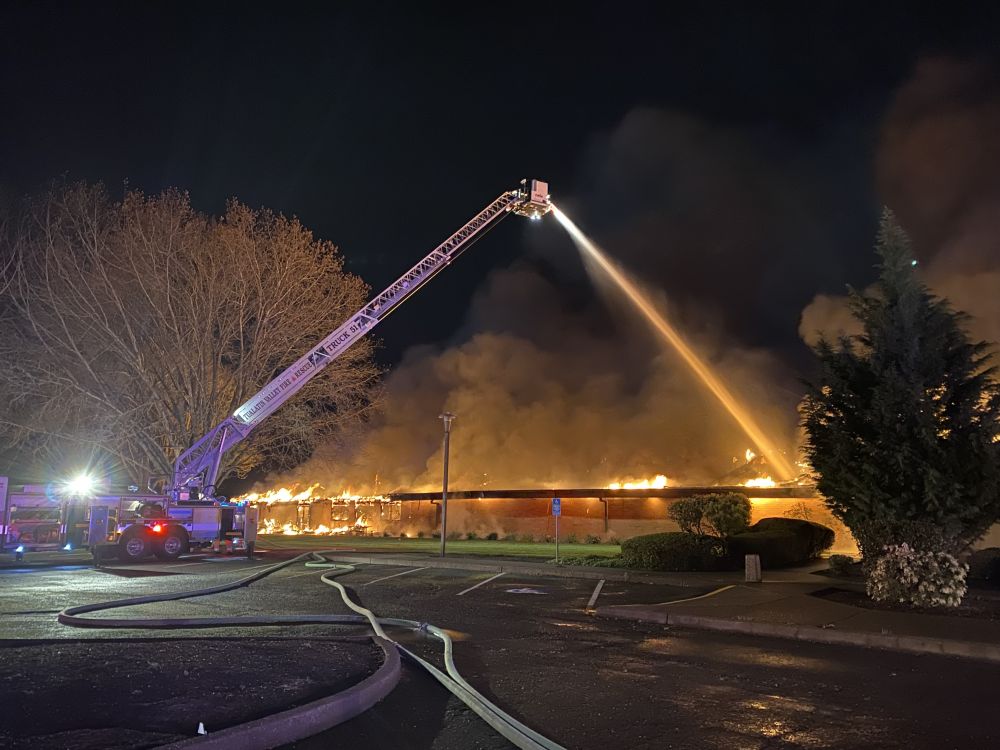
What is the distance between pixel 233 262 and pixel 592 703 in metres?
20.7

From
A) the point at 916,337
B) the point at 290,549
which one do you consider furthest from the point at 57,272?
the point at 916,337

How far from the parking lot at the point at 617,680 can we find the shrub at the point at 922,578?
3262mm

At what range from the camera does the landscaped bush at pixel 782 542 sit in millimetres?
17531

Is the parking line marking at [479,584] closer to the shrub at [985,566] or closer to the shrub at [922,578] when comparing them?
the shrub at [922,578]

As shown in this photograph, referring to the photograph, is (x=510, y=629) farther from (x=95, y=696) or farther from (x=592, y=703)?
(x=95, y=696)

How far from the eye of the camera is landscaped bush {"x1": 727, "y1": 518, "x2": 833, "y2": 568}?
1753 cm

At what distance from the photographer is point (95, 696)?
508 cm

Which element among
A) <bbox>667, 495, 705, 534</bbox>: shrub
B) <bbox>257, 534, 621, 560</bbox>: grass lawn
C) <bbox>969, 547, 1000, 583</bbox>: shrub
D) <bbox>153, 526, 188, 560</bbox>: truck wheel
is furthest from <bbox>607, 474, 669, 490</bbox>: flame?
<bbox>969, 547, 1000, 583</bbox>: shrub

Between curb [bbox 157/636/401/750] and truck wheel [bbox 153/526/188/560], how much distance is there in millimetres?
16632

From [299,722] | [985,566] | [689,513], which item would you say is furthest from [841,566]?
[299,722]

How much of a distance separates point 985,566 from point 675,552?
599 centimetres

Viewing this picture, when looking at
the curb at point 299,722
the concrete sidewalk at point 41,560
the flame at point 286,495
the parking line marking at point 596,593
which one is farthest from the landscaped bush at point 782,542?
the flame at point 286,495

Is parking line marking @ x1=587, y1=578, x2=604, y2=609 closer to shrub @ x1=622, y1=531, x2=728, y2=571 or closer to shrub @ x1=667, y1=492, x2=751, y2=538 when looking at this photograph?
shrub @ x1=622, y1=531, x2=728, y2=571

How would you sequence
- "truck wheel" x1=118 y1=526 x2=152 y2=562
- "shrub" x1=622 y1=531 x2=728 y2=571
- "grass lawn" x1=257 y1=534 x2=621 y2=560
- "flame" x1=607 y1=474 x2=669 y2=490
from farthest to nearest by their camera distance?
"flame" x1=607 y1=474 x2=669 y2=490
"grass lawn" x1=257 y1=534 x2=621 y2=560
"truck wheel" x1=118 y1=526 x2=152 y2=562
"shrub" x1=622 y1=531 x2=728 y2=571
